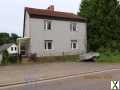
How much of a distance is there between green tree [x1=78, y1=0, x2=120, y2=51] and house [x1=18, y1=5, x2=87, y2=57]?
236 cm

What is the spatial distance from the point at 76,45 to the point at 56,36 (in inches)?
166

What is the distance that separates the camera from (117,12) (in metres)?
51.1

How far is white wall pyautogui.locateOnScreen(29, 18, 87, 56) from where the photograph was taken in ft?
140

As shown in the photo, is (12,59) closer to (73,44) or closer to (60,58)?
(60,58)

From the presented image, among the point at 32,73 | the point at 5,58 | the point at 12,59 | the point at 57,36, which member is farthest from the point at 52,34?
the point at 32,73

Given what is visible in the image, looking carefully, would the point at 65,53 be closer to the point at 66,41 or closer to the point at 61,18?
the point at 66,41

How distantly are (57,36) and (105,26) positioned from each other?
30.5ft

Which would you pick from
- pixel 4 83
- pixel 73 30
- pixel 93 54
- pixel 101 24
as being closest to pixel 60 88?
pixel 4 83

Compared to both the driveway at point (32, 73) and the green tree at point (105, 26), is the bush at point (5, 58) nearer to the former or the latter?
the driveway at point (32, 73)

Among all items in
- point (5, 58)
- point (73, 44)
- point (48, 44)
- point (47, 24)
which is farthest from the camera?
point (73, 44)

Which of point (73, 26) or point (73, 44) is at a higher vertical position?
point (73, 26)

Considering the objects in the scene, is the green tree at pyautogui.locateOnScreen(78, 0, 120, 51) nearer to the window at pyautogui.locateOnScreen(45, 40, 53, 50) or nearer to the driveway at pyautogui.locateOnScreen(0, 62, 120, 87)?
the window at pyautogui.locateOnScreen(45, 40, 53, 50)

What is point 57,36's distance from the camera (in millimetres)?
45031

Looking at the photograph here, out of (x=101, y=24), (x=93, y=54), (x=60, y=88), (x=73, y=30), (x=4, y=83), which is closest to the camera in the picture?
(x=60, y=88)
